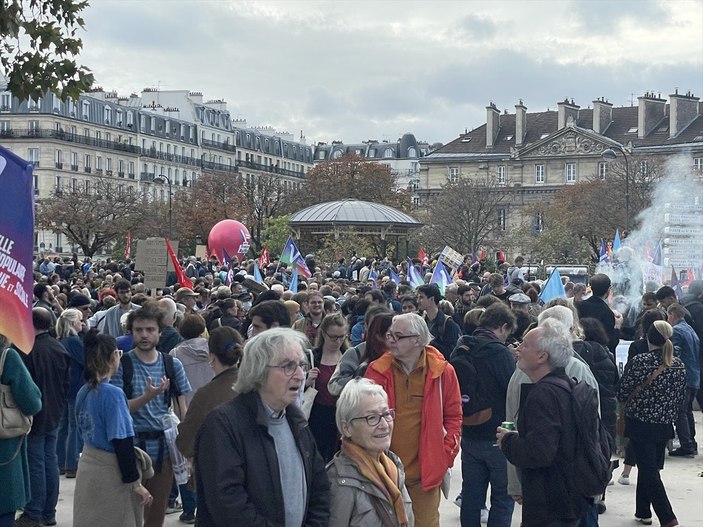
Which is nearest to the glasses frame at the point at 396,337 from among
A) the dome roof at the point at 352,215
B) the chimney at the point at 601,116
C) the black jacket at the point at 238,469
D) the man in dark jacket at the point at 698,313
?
the black jacket at the point at 238,469

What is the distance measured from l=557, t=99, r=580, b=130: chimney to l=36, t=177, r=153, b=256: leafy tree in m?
45.5

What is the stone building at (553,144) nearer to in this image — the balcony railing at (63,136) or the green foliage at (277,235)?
the balcony railing at (63,136)

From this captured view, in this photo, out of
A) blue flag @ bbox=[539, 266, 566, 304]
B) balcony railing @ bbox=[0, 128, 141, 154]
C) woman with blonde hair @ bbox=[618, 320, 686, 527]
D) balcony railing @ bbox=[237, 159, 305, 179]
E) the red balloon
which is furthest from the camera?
balcony railing @ bbox=[237, 159, 305, 179]

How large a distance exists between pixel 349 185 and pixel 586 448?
6661 centimetres

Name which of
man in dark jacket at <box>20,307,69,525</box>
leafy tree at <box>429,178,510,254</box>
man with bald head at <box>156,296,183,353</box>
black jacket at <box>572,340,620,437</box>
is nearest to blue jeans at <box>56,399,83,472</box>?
man with bald head at <box>156,296,183,353</box>

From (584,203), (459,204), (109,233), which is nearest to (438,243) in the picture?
(459,204)

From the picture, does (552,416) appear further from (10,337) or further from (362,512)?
(10,337)

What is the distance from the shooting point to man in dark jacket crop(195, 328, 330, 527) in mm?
4250

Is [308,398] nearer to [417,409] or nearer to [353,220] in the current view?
[417,409]

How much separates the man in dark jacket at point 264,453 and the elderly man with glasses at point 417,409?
1.72 m

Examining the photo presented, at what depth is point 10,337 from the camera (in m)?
5.69

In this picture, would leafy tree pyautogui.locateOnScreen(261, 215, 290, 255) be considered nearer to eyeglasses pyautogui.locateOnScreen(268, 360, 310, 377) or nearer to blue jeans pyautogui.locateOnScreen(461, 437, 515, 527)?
blue jeans pyautogui.locateOnScreen(461, 437, 515, 527)

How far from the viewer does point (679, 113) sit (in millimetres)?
86062

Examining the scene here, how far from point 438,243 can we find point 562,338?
63.1m
